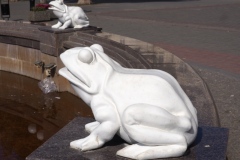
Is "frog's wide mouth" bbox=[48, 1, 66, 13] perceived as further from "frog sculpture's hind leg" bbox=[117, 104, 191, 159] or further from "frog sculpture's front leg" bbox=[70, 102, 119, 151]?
"frog sculpture's hind leg" bbox=[117, 104, 191, 159]

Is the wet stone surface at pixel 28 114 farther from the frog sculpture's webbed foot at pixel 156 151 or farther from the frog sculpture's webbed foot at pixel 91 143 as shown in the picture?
the frog sculpture's webbed foot at pixel 156 151

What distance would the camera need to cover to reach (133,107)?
12.2 feet

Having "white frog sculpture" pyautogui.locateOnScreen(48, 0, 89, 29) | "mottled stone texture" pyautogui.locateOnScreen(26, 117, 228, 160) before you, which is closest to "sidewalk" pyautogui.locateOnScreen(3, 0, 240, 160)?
"mottled stone texture" pyautogui.locateOnScreen(26, 117, 228, 160)

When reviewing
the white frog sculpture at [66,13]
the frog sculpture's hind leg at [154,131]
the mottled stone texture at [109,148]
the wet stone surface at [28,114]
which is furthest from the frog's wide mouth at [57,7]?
the frog sculpture's hind leg at [154,131]

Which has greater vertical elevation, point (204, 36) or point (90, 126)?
point (90, 126)

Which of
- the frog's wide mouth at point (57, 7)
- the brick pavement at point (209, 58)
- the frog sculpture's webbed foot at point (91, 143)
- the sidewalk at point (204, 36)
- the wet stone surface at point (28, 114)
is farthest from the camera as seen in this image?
the brick pavement at point (209, 58)

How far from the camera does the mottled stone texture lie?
387cm

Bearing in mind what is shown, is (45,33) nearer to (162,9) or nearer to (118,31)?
(118,31)

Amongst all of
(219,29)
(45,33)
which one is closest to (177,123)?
(45,33)

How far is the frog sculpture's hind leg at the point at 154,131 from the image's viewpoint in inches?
146

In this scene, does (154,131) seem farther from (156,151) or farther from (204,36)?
(204,36)

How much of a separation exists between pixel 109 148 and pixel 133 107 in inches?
20.4

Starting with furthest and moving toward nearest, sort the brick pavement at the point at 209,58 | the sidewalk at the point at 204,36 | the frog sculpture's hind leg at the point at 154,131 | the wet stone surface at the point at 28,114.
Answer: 1. the brick pavement at the point at 209,58
2. the sidewalk at the point at 204,36
3. the wet stone surface at the point at 28,114
4. the frog sculpture's hind leg at the point at 154,131

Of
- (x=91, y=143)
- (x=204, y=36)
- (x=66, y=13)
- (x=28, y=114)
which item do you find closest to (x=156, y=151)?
(x=91, y=143)
